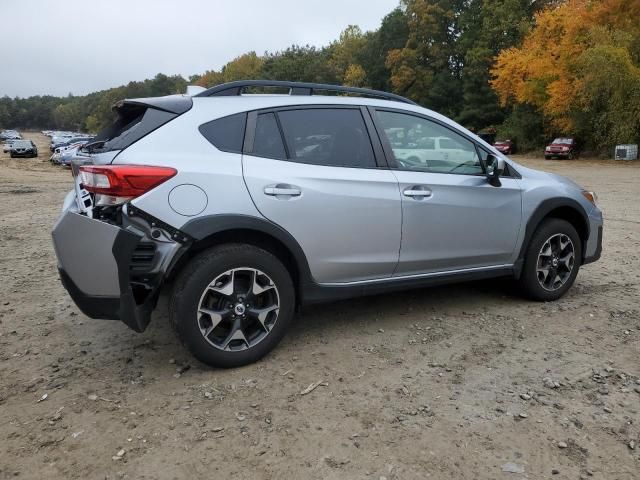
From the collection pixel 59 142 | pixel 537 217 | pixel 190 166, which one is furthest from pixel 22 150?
pixel 537 217

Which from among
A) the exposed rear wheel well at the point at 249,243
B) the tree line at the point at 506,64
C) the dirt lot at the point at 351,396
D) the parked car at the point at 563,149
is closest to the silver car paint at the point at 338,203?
the exposed rear wheel well at the point at 249,243

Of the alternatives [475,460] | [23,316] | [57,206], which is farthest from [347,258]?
[57,206]

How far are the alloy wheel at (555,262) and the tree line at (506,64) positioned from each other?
3.69 metres

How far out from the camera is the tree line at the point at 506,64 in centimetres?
3106

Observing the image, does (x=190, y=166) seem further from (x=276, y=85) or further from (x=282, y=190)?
(x=276, y=85)

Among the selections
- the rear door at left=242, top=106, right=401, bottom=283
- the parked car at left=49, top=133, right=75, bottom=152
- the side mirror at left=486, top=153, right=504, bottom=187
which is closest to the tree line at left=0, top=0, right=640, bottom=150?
the rear door at left=242, top=106, right=401, bottom=283

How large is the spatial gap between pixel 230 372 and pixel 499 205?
7.98ft

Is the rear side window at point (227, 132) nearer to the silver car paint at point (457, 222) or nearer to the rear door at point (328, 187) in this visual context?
the rear door at point (328, 187)

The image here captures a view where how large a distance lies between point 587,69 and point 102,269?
3481cm

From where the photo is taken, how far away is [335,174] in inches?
138

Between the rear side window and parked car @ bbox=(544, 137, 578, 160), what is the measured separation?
3616 centimetres

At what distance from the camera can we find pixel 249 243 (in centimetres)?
333

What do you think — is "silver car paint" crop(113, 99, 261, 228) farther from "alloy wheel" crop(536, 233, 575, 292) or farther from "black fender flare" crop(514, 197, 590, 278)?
"alloy wheel" crop(536, 233, 575, 292)

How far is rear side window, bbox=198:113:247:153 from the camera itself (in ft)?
10.7
